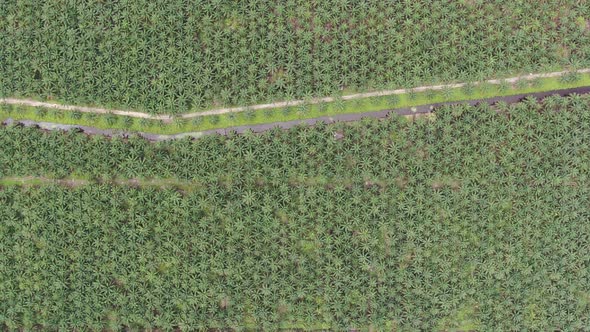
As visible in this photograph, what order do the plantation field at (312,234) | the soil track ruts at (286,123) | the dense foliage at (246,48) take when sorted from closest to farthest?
1. the plantation field at (312,234)
2. the dense foliage at (246,48)
3. the soil track ruts at (286,123)

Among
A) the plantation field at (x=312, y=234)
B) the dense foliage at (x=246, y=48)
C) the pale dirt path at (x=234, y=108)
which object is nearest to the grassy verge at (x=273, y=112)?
the pale dirt path at (x=234, y=108)

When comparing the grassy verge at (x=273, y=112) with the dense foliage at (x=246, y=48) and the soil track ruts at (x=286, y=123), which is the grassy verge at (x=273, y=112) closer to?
the soil track ruts at (x=286, y=123)

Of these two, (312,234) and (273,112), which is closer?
(312,234)

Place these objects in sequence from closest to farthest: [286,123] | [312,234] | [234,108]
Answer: [312,234] → [234,108] → [286,123]

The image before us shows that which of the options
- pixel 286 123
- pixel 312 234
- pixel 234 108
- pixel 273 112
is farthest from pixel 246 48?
pixel 312 234

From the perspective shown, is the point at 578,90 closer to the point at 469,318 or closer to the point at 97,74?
the point at 469,318

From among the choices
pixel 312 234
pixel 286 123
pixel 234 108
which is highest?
pixel 234 108

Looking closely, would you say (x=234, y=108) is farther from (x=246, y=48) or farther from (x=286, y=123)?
(x=246, y=48)
